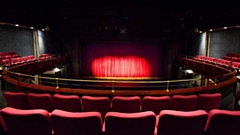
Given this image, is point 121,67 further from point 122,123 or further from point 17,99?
point 122,123

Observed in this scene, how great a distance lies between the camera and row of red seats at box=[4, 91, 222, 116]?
294 cm

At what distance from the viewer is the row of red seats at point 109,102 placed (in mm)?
2936

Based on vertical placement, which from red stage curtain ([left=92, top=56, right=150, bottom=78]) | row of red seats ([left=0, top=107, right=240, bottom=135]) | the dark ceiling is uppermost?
the dark ceiling

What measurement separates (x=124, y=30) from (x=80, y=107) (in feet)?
33.4

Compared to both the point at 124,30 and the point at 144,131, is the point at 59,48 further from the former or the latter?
the point at 144,131

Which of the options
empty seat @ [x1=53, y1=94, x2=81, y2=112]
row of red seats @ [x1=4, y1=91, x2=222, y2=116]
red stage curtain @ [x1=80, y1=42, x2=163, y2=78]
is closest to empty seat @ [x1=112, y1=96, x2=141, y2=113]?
row of red seats @ [x1=4, y1=91, x2=222, y2=116]

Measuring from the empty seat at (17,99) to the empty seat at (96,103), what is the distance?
1.13m

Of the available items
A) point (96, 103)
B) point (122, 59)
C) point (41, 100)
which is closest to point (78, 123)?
point (96, 103)

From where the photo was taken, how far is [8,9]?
936cm

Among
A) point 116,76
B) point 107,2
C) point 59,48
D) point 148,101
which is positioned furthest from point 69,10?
point 148,101

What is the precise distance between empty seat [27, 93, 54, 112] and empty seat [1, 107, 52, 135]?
0.95 m

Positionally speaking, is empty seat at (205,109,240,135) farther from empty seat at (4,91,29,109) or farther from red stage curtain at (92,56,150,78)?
red stage curtain at (92,56,150,78)

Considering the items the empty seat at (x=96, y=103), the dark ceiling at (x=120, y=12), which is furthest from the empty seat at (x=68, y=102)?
the dark ceiling at (x=120, y=12)

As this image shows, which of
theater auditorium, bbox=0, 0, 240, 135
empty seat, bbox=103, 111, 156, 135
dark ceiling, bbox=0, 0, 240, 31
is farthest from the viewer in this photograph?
dark ceiling, bbox=0, 0, 240, 31
